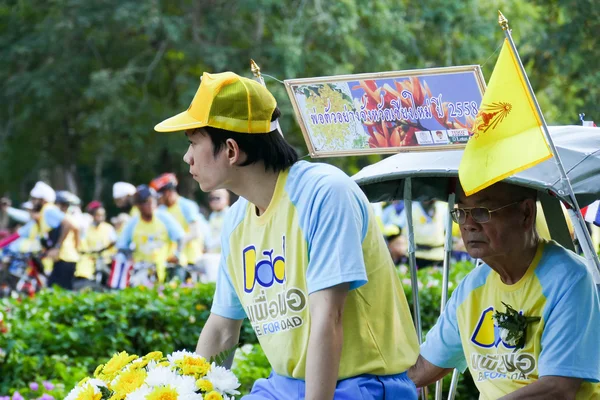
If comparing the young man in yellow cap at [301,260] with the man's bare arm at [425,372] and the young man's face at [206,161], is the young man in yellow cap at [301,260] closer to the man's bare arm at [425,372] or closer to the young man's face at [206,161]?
the young man's face at [206,161]

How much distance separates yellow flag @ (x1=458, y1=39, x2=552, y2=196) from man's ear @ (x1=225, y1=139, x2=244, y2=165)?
75 cm

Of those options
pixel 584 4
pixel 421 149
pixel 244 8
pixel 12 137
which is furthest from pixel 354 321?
pixel 12 137

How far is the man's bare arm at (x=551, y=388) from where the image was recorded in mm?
3625

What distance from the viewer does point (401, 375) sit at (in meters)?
3.33

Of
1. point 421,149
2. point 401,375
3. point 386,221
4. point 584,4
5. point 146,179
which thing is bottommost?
point 401,375

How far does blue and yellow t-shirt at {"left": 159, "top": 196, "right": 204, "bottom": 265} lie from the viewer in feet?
44.8

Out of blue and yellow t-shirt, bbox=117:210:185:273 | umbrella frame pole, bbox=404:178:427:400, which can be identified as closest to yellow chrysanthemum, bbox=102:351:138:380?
umbrella frame pole, bbox=404:178:427:400

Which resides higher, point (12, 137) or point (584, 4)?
point (12, 137)

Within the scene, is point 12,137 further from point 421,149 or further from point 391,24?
point 421,149

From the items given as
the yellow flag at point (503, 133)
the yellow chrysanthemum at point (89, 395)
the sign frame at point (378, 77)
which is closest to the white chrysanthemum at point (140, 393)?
the yellow chrysanthemum at point (89, 395)

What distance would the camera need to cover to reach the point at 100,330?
7367 millimetres

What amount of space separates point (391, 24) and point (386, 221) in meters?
10.9

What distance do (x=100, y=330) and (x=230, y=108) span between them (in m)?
4.40

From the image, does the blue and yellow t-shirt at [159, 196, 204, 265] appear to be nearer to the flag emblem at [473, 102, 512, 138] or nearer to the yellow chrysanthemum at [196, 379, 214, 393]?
the flag emblem at [473, 102, 512, 138]
